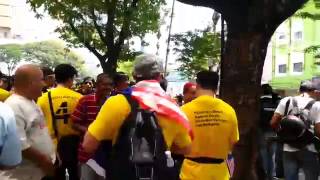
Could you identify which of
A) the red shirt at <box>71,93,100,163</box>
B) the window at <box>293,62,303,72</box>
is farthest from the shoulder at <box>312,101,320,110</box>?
the window at <box>293,62,303,72</box>

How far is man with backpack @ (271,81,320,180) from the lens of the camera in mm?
7590

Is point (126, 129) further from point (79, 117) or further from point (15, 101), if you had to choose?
point (79, 117)

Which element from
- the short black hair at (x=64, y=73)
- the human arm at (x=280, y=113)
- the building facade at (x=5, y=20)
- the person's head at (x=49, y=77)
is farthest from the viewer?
the building facade at (x=5, y=20)

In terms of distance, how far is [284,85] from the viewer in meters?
41.6

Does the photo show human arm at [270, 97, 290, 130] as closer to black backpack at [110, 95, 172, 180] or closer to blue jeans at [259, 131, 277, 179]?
blue jeans at [259, 131, 277, 179]

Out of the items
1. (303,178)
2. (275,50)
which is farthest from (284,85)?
(303,178)

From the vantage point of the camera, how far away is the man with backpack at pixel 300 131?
7.59 metres

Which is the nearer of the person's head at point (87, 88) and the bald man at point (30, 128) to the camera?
the bald man at point (30, 128)

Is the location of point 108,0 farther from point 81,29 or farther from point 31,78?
point 31,78

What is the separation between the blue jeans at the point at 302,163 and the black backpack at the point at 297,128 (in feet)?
0.45


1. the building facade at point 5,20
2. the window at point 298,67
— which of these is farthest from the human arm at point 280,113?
the building facade at point 5,20

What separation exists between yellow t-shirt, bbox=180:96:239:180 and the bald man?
127cm

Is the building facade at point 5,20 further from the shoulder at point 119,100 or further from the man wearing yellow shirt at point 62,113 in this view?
the shoulder at point 119,100

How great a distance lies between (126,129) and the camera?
13.1 ft
